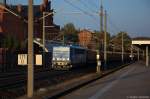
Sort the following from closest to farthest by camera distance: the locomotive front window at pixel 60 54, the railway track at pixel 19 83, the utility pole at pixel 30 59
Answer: the utility pole at pixel 30 59 → the railway track at pixel 19 83 → the locomotive front window at pixel 60 54

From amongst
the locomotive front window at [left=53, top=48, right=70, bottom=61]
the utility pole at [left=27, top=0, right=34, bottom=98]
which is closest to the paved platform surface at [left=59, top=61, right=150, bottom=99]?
the utility pole at [left=27, top=0, right=34, bottom=98]

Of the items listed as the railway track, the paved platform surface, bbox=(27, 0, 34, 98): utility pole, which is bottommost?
the paved platform surface

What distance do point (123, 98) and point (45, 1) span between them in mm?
108912

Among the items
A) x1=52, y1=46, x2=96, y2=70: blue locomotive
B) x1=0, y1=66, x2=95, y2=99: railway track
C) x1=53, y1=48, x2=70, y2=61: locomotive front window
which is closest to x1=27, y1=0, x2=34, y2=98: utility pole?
x1=0, y1=66, x2=95, y2=99: railway track

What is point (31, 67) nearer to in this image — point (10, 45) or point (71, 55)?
point (71, 55)

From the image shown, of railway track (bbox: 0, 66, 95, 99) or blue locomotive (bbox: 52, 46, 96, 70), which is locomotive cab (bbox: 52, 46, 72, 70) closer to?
blue locomotive (bbox: 52, 46, 96, 70)

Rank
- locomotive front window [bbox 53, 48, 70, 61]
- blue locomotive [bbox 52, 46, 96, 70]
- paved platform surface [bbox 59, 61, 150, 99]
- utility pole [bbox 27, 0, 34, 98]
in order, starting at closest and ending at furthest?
1. utility pole [bbox 27, 0, 34, 98]
2. paved platform surface [bbox 59, 61, 150, 99]
3. blue locomotive [bbox 52, 46, 96, 70]
4. locomotive front window [bbox 53, 48, 70, 61]

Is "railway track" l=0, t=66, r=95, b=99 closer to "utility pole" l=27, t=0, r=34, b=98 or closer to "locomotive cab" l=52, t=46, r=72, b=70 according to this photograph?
"utility pole" l=27, t=0, r=34, b=98

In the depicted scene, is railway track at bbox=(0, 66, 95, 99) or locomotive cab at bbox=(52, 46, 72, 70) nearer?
railway track at bbox=(0, 66, 95, 99)

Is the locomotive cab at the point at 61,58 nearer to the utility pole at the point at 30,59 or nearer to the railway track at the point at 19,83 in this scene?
the railway track at the point at 19,83

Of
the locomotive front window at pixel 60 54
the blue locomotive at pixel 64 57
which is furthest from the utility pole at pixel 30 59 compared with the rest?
the locomotive front window at pixel 60 54

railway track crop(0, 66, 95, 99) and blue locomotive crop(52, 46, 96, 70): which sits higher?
blue locomotive crop(52, 46, 96, 70)

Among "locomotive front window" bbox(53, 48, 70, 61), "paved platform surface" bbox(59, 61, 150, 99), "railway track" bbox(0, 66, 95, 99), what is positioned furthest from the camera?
"locomotive front window" bbox(53, 48, 70, 61)

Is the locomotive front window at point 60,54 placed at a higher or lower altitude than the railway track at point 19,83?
higher
